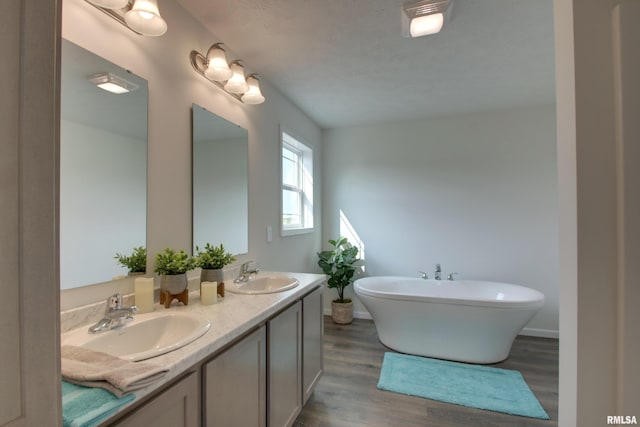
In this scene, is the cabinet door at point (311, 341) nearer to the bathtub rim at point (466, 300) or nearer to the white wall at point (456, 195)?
the bathtub rim at point (466, 300)

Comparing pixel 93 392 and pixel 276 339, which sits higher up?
pixel 93 392

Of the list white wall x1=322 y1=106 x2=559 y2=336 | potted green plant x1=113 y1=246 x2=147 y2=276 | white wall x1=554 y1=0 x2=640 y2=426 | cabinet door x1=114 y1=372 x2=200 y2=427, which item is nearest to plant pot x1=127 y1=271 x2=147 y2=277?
potted green plant x1=113 y1=246 x2=147 y2=276

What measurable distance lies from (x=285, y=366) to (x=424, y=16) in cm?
221

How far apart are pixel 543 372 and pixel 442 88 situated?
9.07ft

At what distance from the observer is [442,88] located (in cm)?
274

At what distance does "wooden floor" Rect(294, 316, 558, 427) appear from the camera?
1865 mm

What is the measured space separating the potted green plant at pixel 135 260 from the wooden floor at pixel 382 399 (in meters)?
1.41

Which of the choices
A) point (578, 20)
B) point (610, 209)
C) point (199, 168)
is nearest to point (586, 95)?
point (578, 20)

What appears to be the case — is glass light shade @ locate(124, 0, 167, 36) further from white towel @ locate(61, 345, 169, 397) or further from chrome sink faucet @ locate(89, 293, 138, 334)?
white towel @ locate(61, 345, 169, 397)

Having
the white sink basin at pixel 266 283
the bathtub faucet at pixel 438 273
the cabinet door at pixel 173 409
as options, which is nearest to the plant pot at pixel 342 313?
the bathtub faucet at pixel 438 273

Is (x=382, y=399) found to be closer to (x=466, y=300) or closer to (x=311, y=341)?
(x=311, y=341)

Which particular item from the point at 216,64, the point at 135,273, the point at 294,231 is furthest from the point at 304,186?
the point at 135,273

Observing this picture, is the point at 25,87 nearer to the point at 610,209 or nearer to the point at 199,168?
the point at 199,168

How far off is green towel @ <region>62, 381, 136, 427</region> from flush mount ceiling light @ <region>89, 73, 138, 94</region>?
1.15 m
